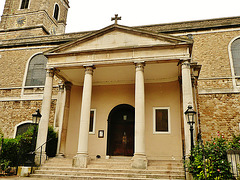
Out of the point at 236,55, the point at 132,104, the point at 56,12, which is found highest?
the point at 56,12

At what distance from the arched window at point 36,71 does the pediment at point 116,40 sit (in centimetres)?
600

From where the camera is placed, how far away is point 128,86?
13031mm

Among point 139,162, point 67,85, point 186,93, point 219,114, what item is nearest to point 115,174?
point 139,162

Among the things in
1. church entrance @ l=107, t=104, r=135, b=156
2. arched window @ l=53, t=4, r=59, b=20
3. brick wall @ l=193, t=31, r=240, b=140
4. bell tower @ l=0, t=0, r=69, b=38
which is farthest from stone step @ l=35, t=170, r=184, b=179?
arched window @ l=53, t=4, r=59, b=20

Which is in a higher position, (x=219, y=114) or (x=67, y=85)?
(x=67, y=85)

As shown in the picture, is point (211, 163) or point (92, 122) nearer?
point (211, 163)

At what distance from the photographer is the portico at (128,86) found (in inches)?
376

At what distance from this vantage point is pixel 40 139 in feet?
Result: 32.8

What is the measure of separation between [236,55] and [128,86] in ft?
24.6

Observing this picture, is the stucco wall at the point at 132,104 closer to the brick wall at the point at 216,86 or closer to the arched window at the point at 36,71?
the brick wall at the point at 216,86

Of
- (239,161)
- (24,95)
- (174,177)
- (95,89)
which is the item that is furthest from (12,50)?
(239,161)

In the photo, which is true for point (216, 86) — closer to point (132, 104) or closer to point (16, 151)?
point (132, 104)

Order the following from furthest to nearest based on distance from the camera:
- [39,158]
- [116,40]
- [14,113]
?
[14,113] → [116,40] → [39,158]

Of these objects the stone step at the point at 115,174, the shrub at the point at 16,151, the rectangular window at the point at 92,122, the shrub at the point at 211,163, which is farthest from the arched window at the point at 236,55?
the shrub at the point at 16,151
